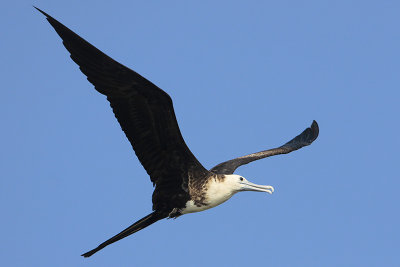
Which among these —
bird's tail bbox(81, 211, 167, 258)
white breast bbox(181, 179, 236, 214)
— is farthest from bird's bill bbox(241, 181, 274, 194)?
bird's tail bbox(81, 211, 167, 258)

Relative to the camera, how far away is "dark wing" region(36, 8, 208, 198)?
6.23m

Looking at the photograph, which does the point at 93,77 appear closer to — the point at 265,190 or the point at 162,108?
the point at 162,108

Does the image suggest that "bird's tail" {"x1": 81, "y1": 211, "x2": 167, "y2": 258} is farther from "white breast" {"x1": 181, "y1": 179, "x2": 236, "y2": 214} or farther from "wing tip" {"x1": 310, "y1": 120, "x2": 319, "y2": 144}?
"wing tip" {"x1": 310, "y1": 120, "x2": 319, "y2": 144}

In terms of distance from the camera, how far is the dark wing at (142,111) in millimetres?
6230

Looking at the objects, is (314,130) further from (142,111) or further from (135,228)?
(142,111)

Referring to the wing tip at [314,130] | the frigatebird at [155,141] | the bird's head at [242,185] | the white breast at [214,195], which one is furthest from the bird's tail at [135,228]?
the wing tip at [314,130]

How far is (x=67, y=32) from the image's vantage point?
19.7ft

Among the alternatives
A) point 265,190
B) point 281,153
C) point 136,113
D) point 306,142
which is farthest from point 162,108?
point 306,142

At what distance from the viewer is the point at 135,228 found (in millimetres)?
7160

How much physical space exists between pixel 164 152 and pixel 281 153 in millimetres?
2574

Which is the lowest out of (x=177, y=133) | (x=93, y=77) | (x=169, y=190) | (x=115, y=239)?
(x=115, y=239)

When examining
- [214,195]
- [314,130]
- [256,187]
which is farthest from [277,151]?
[214,195]

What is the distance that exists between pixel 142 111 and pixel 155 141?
378mm

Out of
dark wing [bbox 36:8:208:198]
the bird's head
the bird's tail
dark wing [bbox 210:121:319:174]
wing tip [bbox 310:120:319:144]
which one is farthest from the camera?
wing tip [bbox 310:120:319:144]
